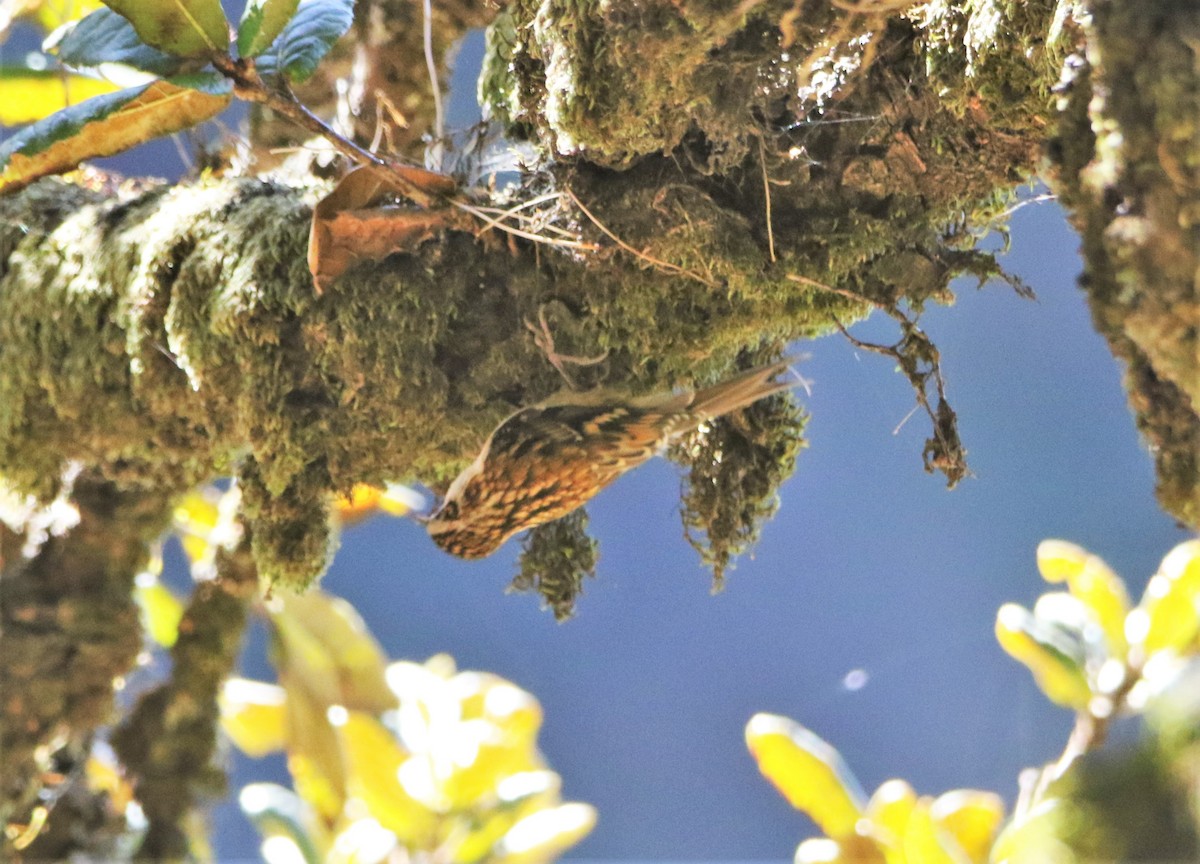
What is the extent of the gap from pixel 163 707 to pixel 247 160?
108cm

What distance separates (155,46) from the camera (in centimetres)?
107

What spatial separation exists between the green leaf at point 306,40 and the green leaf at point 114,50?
10 centimetres

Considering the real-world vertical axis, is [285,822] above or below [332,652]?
below

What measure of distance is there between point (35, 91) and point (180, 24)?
875 mm

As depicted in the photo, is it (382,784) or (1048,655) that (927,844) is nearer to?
(1048,655)

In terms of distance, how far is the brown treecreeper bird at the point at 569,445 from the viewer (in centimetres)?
112

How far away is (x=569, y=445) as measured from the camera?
1.12 meters

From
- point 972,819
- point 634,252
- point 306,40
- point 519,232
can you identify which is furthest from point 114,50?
point 972,819

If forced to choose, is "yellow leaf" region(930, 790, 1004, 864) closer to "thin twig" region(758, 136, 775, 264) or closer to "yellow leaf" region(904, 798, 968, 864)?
"yellow leaf" region(904, 798, 968, 864)

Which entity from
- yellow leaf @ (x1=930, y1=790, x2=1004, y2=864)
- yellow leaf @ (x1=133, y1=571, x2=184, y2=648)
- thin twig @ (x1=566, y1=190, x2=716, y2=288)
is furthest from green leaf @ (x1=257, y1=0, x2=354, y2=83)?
yellow leaf @ (x1=930, y1=790, x2=1004, y2=864)

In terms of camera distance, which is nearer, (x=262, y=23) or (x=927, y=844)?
(x=262, y=23)

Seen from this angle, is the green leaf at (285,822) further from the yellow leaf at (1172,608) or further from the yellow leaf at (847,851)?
the yellow leaf at (1172,608)

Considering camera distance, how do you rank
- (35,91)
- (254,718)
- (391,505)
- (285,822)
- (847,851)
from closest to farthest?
1. (35,91)
2. (847,851)
3. (285,822)
4. (391,505)
5. (254,718)

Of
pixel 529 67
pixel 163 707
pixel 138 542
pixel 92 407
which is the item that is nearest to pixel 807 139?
pixel 529 67
